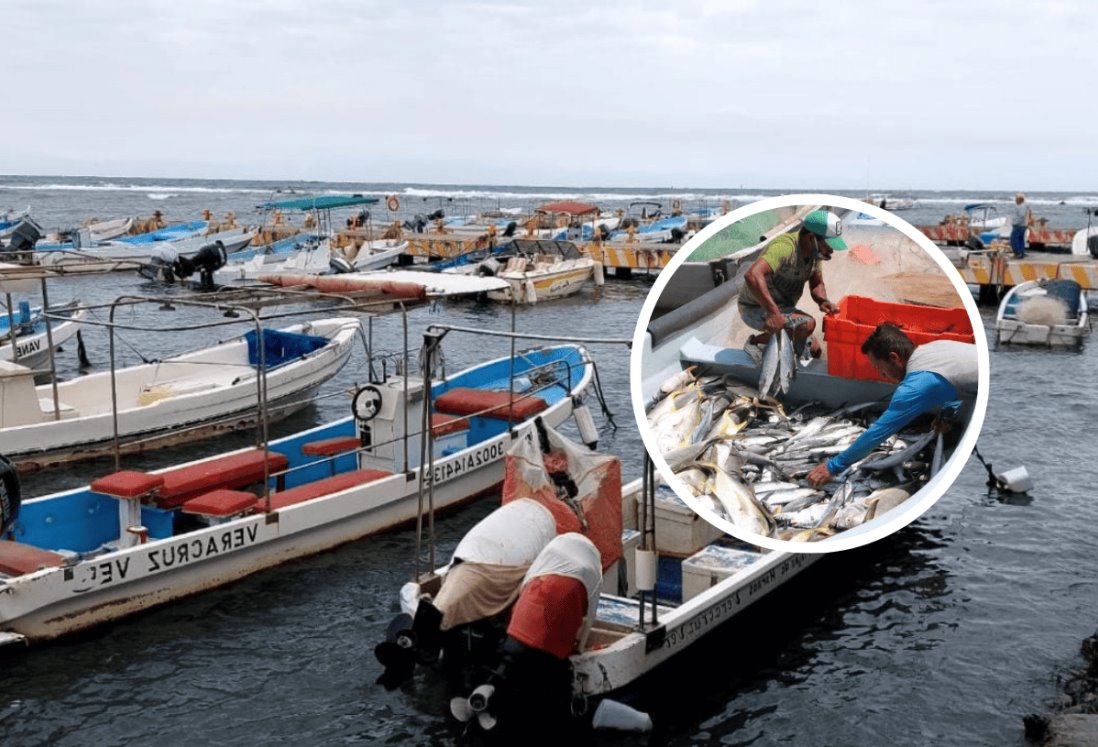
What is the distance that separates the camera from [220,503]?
13.6 metres

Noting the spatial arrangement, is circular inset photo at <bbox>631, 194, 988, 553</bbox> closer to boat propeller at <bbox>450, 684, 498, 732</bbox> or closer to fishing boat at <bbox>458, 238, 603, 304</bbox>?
boat propeller at <bbox>450, 684, 498, 732</bbox>

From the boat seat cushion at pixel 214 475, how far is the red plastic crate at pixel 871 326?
1073cm

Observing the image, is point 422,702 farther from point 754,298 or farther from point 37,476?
point 37,476

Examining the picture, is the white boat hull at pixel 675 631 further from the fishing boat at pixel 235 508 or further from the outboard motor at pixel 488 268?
the outboard motor at pixel 488 268

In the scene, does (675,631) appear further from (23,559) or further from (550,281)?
(550,281)

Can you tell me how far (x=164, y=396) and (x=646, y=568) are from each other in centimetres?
→ 1476

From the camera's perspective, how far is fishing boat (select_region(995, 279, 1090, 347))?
31938 millimetres

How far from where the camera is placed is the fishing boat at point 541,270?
41.5 m

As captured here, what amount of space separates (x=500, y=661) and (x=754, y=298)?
5.62m

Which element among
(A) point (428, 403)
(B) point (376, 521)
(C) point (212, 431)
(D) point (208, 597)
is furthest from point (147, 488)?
(C) point (212, 431)

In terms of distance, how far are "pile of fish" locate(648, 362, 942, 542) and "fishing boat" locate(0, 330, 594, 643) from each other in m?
5.82

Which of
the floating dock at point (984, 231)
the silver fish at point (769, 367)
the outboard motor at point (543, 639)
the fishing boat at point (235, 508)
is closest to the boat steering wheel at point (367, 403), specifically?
the fishing boat at point (235, 508)

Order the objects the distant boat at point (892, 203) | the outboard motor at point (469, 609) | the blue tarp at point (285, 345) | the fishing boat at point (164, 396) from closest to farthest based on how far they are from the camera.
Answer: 1. the distant boat at point (892, 203)
2. the outboard motor at point (469, 609)
3. the fishing boat at point (164, 396)
4. the blue tarp at point (285, 345)

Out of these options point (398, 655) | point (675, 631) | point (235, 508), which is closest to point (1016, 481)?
point (675, 631)
